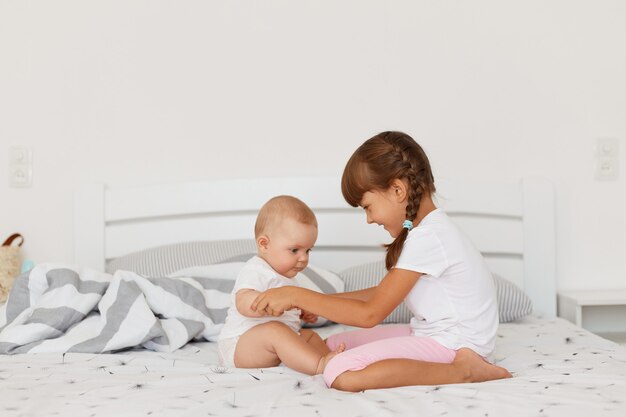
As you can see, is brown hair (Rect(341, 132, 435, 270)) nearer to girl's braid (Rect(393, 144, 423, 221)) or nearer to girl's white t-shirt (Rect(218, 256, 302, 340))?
girl's braid (Rect(393, 144, 423, 221))

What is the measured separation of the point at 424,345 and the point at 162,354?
1.90 ft

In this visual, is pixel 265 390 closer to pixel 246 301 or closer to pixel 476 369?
pixel 246 301

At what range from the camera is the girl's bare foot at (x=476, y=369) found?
1.38 m

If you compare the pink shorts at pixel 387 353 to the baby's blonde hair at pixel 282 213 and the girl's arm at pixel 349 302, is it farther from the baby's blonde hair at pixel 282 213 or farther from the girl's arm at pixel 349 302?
the baby's blonde hair at pixel 282 213

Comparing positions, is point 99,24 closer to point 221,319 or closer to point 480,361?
point 221,319

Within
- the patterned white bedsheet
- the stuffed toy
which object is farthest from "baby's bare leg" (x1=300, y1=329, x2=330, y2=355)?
the stuffed toy

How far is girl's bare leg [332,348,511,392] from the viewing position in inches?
51.3

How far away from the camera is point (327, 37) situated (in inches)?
98.2

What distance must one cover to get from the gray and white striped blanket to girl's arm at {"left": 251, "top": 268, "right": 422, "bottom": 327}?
0.37 m

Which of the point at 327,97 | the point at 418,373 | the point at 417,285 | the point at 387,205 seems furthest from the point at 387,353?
the point at 327,97

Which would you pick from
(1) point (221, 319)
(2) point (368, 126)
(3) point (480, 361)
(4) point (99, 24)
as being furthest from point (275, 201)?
(4) point (99, 24)

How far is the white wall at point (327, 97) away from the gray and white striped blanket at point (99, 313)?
2.44 ft

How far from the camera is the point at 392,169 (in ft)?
4.73

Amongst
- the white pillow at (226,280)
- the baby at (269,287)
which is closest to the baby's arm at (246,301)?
the baby at (269,287)
